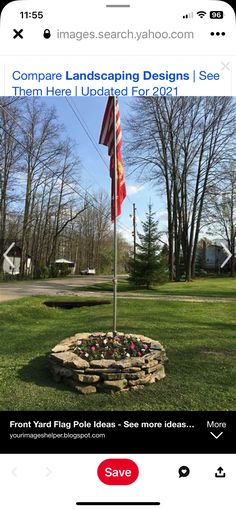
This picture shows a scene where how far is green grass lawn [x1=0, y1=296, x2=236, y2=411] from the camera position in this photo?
3.41 m

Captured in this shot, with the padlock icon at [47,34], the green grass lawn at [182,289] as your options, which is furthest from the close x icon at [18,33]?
the green grass lawn at [182,289]

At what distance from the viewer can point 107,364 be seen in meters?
3.88

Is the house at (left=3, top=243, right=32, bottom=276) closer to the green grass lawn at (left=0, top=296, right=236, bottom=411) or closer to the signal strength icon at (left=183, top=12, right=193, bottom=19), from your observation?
the green grass lawn at (left=0, top=296, right=236, bottom=411)

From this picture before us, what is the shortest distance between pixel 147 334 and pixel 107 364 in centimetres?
312

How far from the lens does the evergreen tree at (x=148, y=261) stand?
19.7 metres

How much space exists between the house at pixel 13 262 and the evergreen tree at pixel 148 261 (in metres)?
13.4

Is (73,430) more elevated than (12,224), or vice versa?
(12,224)

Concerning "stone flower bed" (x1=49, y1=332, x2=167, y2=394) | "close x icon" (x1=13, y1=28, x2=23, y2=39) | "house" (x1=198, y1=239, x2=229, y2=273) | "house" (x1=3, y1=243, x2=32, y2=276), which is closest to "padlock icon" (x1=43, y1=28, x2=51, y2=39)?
"close x icon" (x1=13, y1=28, x2=23, y2=39)

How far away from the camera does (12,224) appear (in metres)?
28.3
